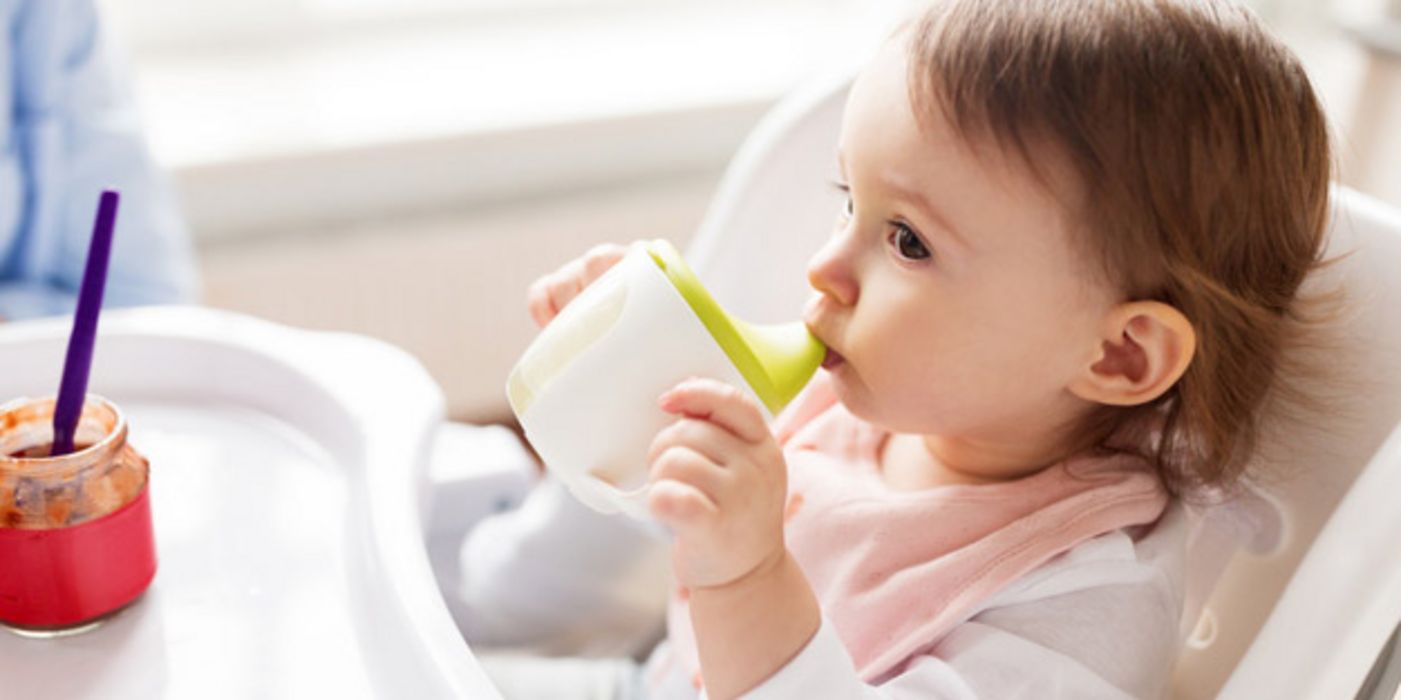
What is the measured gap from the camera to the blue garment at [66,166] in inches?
43.6

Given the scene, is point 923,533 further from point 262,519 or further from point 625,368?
point 262,519

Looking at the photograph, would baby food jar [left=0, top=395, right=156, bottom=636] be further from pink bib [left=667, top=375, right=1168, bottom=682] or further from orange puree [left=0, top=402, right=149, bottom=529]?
pink bib [left=667, top=375, right=1168, bottom=682]

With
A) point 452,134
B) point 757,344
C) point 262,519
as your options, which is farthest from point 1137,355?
point 452,134

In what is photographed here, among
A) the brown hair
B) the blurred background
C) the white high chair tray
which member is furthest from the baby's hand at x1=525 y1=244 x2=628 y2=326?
the blurred background

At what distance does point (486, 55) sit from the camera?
1.77 m

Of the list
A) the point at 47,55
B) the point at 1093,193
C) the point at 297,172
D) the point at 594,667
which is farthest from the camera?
the point at 297,172

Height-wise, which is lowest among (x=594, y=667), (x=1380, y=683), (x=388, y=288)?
(x=388, y=288)

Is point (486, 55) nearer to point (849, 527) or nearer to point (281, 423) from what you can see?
point (281, 423)

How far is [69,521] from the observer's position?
633mm

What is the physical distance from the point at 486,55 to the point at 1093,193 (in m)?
1.27

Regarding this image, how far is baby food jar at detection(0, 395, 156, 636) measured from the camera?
627 millimetres

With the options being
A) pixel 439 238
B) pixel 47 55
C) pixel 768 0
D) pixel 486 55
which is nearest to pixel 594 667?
pixel 47 55

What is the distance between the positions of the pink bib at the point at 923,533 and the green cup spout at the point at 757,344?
4.7 inches

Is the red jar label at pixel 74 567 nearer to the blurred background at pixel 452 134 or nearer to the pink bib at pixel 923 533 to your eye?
the pink bib at pixel 923 533
